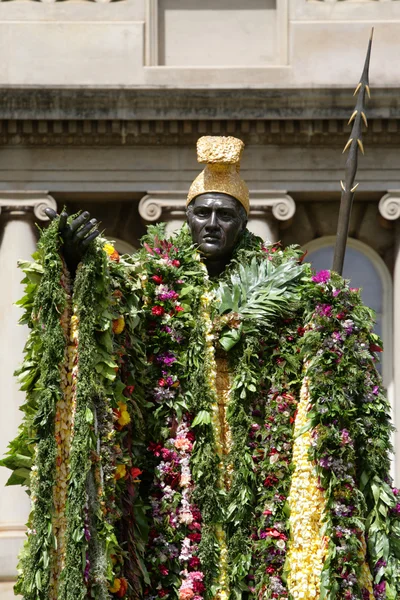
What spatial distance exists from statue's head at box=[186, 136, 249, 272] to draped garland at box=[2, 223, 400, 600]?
0.62ft

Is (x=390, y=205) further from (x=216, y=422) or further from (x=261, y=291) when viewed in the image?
(x=216, y=422)

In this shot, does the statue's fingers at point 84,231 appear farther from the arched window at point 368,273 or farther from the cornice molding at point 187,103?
the arched window at point 368,273

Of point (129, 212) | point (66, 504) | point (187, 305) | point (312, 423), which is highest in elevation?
point (129, 212)

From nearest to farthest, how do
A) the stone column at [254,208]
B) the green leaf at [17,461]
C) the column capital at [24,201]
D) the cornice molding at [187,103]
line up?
the green leaf at [17,461], the cornice molding at [187,103], the stone column at [254,208], the column capital at [24,201]

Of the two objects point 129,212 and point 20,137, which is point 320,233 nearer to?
point 129,212

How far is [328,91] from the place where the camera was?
848 inches

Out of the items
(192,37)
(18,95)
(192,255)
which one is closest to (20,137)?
(18,95)

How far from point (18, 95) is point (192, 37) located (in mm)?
2695

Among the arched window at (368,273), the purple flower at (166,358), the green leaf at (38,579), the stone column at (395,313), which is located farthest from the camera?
the arched window at (368,273)

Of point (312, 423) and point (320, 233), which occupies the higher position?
point (320, 233)

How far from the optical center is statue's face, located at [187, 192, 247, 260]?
10.7 m

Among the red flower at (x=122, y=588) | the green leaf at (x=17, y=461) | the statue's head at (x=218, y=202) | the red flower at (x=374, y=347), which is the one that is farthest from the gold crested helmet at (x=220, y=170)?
the red flower at (x=122, y=588)

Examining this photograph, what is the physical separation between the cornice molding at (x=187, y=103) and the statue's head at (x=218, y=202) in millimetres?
10581

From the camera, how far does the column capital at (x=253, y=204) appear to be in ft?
72.3
